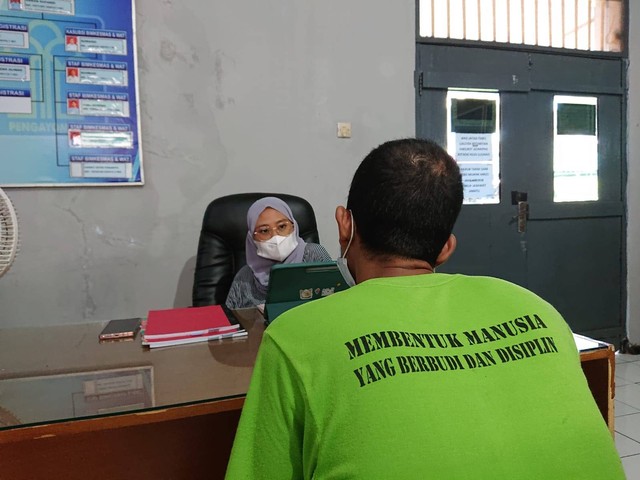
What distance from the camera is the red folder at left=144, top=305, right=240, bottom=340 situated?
4.31 feet

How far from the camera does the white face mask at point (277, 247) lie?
207 cm

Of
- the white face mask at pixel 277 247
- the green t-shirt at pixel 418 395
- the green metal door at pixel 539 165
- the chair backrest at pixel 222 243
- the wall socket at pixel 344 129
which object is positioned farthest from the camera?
the green metal door at pixel 539 165

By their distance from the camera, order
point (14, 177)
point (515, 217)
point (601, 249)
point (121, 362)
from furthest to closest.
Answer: point (601, 249), point (515, 217), point (14, 177), point (121, 362)

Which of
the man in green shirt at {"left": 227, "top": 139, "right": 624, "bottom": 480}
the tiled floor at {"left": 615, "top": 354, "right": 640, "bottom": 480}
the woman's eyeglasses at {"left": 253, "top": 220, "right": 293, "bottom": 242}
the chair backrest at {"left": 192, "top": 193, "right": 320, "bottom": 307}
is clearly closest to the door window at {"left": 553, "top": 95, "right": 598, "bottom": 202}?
the tiled floor at {"left": 615, "top": 354, "right": 640, "bottom": 480}

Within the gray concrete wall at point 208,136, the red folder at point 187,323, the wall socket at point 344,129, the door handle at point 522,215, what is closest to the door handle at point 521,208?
the door handle at point 522,215

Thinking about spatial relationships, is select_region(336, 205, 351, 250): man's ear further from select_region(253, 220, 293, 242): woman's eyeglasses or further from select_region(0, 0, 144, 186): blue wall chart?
select_region(0, 0, 144, 186): blue wall chart

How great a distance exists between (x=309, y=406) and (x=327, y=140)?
244 cm

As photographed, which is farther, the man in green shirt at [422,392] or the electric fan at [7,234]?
the electric fan at [7,234]

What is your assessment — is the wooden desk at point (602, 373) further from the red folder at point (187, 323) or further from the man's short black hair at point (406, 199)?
the red folder at point (187, 323)

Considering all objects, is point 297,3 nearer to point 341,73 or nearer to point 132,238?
point 341,73

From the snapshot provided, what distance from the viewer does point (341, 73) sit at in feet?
9.63

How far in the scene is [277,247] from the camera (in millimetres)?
2062

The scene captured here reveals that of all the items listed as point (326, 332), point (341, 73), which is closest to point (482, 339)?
point (326, 332)

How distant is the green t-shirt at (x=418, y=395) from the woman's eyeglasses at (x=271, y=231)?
4.62 feet
